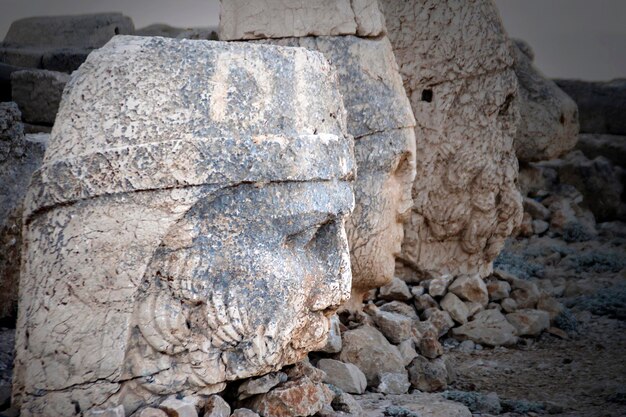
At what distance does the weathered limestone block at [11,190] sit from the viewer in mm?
4805

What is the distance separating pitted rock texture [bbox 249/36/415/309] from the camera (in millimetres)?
5254

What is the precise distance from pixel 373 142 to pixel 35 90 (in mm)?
2651

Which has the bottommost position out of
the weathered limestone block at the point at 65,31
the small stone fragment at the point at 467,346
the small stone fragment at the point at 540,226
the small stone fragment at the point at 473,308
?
the small stone fragment at the point at 467,346

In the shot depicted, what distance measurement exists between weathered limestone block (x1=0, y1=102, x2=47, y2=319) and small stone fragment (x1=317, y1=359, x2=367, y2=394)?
5.31 feet

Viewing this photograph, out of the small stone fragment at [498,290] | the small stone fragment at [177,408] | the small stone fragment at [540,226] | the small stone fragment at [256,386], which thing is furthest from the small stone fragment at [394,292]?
the small stone fragment at [540,226]

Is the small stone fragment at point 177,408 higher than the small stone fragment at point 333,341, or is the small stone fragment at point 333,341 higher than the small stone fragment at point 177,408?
the small stone fragment at point 177,408

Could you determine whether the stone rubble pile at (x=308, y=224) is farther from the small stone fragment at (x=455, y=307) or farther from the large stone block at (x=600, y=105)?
the large stone block at (x=600, y=105)

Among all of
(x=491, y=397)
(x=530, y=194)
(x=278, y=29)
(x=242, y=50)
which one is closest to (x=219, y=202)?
(x=242, y=50)

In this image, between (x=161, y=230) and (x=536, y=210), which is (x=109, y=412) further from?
(x=536, y=210)

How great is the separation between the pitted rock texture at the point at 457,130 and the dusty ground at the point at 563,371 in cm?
95

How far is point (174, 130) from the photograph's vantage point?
11.3 feet

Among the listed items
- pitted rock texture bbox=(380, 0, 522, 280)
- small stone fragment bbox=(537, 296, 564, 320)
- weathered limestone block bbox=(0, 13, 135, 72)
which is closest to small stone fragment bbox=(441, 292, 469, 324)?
pitted rock texture bbox=(380, 0, 522, 280)

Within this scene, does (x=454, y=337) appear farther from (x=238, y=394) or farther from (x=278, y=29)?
(x=238, y=394)

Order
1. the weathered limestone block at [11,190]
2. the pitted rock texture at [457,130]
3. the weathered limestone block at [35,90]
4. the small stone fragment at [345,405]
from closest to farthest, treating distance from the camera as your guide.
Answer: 1. the small stone fragment at [345,405]
2. the weathered limestone block at [11,190]
3. the weathered limestone block at [35,90]
4. the pitted rock texture at [457,130]
